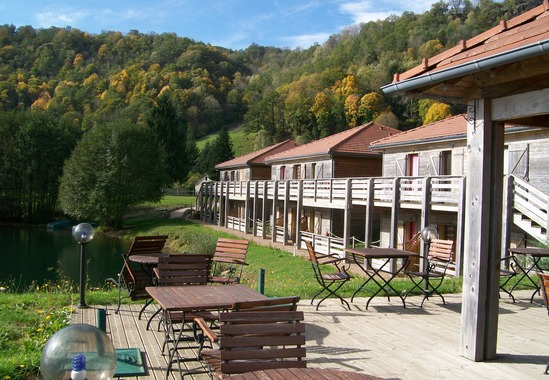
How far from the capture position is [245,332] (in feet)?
11.9

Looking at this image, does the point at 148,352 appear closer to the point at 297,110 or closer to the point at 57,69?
the point at 297,110

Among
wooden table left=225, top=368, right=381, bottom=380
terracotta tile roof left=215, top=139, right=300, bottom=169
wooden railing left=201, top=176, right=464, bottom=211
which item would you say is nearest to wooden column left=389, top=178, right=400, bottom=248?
wooden railing left=201, top=176, right=464, bottom=211

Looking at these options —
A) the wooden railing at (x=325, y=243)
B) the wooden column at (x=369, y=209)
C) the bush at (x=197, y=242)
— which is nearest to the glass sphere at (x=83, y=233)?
the wooden column at (x=369, y=209)

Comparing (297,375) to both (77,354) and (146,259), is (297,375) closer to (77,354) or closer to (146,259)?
(77,354)

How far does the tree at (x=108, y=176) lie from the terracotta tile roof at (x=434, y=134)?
23627mm

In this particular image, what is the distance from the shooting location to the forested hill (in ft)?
207

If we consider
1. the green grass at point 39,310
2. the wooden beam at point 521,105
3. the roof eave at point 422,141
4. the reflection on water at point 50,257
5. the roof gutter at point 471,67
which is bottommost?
the reflection on water at point 50,257

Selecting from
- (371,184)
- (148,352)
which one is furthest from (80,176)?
(148,352)

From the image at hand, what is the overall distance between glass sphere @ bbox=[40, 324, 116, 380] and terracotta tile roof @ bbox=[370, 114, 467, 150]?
17.1m

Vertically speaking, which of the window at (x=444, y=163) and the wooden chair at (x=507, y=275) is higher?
the window at (x=444, y=163)

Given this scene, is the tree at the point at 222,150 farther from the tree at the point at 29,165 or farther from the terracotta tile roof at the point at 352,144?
the terracotta tile roof at the point at 352,144

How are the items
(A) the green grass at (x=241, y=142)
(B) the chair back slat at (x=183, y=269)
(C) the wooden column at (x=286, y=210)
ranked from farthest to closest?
(A) the green grass at (x=241, y=142), (C) the wooden column at (x=286, y=210), (B) the chair back slat at (x=183, y=269)

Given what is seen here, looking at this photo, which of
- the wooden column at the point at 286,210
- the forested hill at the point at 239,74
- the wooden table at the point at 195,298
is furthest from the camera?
the forested hill at the point at 239,74

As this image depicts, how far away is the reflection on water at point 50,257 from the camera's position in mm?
21156
